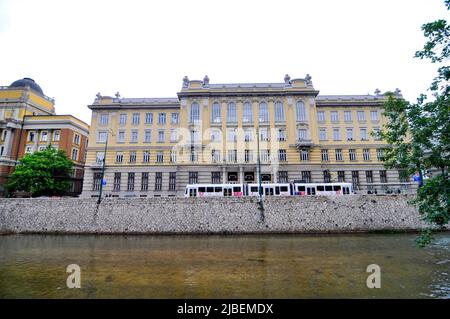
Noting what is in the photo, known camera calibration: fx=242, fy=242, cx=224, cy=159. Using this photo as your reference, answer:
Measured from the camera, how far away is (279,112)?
43.7 m

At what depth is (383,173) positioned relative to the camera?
42562 mm

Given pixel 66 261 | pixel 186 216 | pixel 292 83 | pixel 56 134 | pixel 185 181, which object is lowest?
pixel 66 261

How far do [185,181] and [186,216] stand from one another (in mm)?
12666

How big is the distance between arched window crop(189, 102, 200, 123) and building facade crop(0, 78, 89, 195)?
27.3 m

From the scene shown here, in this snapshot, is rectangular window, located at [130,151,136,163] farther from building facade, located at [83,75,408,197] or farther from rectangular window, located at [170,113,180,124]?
rectangular window, located at [170,113,180,124]

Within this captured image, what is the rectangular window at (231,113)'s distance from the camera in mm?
43344

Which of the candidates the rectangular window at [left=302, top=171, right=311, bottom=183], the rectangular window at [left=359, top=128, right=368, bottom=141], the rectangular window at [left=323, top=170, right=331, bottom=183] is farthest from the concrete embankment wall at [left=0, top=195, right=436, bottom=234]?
the rectangular window at [left=359, top=128, right=368, bottom=141]

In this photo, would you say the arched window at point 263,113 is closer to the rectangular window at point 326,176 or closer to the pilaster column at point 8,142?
the rectangular window at point 326,176

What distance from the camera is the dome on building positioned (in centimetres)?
5642

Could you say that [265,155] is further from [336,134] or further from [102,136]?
[102,136]

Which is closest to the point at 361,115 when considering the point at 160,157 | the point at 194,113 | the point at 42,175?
the point at 194,113

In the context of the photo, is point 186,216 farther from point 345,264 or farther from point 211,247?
point 345,264

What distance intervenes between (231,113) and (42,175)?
110 ft
